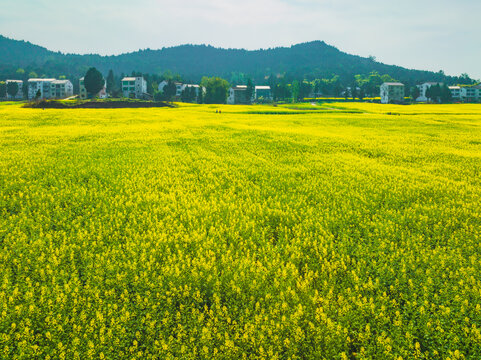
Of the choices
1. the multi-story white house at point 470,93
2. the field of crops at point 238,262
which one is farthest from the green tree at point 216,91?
the multi-story white house at point 470,93

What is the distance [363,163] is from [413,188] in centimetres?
421

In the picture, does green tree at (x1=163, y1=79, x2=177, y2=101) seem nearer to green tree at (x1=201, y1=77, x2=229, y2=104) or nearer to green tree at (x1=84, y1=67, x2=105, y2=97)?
green tree at (x1=201, y1=77, x2=229, y2=104)

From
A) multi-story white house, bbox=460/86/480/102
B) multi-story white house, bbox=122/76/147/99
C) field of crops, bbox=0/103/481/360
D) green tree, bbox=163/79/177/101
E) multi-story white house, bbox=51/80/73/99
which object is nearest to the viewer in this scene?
field of crops, bbox=0/103/481/360

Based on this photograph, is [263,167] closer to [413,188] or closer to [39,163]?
[413,188]

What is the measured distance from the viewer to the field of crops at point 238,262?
502 cm

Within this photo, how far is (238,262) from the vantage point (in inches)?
276

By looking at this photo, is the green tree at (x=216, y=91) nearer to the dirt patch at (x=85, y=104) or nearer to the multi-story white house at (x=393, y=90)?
the dirt patch at (x=85, y=104)

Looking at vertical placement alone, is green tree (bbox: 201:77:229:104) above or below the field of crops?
above

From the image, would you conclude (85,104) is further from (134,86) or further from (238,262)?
(238,262)

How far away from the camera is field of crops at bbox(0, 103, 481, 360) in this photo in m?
5.02

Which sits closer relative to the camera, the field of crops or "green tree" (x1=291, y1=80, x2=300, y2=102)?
the field of crops

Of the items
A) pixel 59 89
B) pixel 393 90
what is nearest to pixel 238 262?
pixel 393 90

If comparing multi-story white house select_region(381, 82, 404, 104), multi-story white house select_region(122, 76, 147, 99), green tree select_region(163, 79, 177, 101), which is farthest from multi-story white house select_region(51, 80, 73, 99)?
multi-story white house select_region(381, 82, 404, 104)

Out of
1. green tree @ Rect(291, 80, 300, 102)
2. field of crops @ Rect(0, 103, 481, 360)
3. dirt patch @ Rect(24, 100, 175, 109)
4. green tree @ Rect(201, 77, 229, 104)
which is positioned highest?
green tree @ Rect(291, 80, 300, 102)
